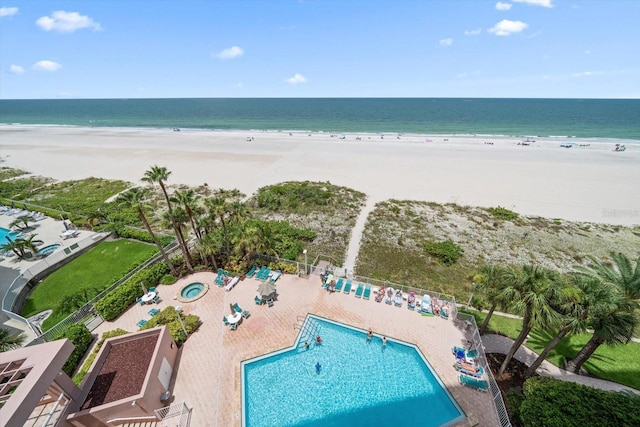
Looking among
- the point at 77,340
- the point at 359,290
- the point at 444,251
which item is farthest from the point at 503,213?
the point at 77,340

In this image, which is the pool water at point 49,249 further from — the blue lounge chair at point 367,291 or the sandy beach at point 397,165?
the blue lounge chair at point 367,291

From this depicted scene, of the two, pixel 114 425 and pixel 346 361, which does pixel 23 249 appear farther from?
pixel 346 361

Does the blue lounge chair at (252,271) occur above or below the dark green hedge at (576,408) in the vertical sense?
below

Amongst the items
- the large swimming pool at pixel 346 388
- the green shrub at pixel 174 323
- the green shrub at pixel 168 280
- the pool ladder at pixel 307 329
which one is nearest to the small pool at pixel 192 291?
the green shrub at pixel 168 280

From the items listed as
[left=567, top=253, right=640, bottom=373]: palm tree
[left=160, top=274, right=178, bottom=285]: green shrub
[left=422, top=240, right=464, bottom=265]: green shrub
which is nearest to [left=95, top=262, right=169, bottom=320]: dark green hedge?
[left=160, top=274, right=178, bottom=285]: green shrub

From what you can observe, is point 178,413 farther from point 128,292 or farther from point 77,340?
point 128,292

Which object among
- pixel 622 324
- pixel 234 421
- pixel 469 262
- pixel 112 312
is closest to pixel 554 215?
pixel 469 262
